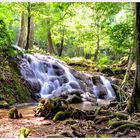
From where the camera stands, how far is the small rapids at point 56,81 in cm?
1557

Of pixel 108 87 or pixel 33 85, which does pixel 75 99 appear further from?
pixel 108 87

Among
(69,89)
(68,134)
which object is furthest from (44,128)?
(69,89)

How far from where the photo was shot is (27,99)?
44.6 ft

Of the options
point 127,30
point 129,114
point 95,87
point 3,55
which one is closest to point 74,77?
point 95,87

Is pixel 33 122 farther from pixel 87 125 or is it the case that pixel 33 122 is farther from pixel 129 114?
pixel 129 114

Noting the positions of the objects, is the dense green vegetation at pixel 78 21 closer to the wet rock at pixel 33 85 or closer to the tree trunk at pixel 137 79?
the tree trunk at pixel 137 79

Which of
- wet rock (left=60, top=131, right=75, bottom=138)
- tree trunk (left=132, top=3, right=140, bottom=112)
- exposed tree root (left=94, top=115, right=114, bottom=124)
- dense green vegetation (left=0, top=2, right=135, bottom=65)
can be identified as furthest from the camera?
dense green vegetation (left=0, top=2, right=135, bottom=65)

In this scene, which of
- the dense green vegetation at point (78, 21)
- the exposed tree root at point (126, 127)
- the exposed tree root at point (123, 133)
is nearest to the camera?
the exposed tree root at point (123, 133)

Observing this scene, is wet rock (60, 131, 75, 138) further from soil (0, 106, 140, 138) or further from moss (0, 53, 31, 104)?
moss (0, 53, 31, 104)

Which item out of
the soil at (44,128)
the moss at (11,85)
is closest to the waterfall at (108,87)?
the moss at (11,85)

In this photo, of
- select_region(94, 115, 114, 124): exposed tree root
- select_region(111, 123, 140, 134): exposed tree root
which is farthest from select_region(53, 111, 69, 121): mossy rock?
select_region(111, 123, 140, 134): exposed tree root

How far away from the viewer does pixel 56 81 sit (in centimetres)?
1717

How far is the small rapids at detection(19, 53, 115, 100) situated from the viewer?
1557cm

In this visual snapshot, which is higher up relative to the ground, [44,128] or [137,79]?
[137,79]
